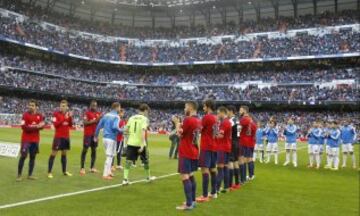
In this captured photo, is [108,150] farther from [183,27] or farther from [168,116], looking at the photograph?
[183,27]

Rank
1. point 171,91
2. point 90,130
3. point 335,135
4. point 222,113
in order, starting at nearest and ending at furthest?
point 222,113, point 90,130, point 335,135, point 171,91

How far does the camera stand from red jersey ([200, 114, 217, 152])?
10391 mm

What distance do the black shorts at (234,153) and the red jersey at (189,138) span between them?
3465 mm

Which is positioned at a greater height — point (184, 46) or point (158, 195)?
point (184, 46)

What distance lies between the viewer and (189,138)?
380 inches

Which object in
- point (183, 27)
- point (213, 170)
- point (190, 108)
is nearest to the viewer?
point (190, 108)

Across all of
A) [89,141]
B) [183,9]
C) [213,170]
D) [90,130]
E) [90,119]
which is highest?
[183,9]

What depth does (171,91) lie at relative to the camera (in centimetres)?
7144

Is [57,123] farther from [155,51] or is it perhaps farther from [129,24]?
[129,24]

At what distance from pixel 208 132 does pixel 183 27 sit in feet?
232

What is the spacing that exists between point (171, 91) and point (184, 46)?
10240 mm

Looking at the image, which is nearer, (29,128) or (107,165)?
(29,128)

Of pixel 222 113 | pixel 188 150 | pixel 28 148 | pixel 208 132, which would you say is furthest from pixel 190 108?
pixel 28 148

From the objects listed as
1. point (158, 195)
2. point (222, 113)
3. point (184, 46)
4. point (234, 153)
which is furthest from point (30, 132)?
point (184, 46)
